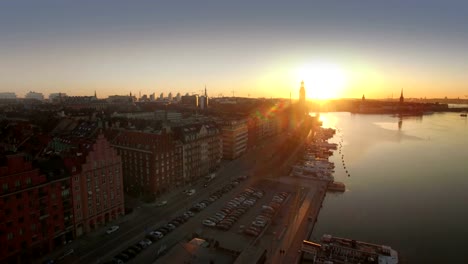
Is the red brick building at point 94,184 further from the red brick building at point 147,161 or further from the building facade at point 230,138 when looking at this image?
the building facade at point 230,138

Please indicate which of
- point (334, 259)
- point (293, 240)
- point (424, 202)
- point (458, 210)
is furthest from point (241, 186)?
point (458, 210)

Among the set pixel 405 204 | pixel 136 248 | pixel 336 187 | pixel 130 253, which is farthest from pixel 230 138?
pixel 130 253

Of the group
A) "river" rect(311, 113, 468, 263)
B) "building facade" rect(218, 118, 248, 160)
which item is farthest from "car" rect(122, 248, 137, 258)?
"building facade" rect(218, 118, 248, 160)

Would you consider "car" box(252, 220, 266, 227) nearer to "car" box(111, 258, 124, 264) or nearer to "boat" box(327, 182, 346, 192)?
"car" box(111, 258, 124, 264)

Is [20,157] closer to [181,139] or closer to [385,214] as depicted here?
[181,139]

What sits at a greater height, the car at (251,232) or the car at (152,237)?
the car at (152,237)

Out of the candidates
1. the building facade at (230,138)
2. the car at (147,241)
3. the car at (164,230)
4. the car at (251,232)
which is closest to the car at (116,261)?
the car at (147,241)

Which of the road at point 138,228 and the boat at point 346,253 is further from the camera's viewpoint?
the boat at point 346,253
